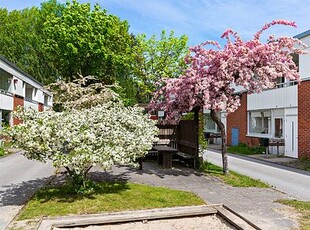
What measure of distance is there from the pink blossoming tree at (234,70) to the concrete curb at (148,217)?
13.0 ft

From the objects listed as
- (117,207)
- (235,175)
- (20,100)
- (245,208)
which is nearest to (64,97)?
(20,100)

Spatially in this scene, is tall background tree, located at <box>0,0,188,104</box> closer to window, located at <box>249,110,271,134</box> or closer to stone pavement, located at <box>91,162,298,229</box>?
window, located at <box>249,110,271,134</box>

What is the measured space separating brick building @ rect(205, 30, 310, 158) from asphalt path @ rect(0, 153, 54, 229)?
11497 millimetres

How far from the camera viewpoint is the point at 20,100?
28375 mm

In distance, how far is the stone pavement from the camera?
248 inches

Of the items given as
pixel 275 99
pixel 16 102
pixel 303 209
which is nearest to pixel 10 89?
pixel 16 102

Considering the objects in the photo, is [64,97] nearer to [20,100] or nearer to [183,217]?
→ [20,100]

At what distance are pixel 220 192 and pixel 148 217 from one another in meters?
2.89

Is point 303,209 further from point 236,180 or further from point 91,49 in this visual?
point 91,49

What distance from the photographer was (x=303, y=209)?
22.8ft

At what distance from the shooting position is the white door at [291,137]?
16.5 metres

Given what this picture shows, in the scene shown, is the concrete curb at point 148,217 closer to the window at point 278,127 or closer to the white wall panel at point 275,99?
the white wall panel at point 275,99

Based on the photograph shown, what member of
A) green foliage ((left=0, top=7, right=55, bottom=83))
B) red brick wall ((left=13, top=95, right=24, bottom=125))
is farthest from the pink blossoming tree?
green foliage ((left=0, top=7, right=55, bottom=83))

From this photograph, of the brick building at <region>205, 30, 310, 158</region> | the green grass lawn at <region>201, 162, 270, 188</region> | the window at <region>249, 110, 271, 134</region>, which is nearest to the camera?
the green grass lawn at <region>201, 162, 270, 188</region>
